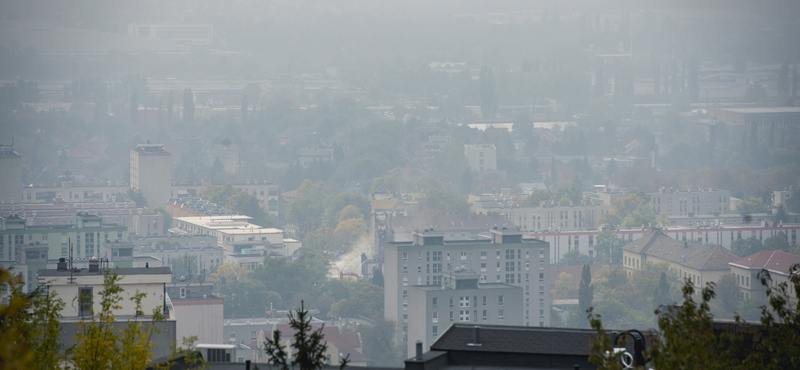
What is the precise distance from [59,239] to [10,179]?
16969 mm

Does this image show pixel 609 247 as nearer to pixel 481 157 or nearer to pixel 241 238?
pixel 241 238

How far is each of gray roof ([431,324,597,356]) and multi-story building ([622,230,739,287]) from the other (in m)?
31.3

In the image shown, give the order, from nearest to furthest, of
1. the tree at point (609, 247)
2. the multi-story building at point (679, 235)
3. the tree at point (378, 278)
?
the tree at point (378, 278) < the tree at point (609, 247) < the multi-story building at point (679, 235)

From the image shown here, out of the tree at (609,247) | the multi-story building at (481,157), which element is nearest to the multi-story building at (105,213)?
the tree at (609,247)

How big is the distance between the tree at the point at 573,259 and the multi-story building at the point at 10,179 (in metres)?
25.8

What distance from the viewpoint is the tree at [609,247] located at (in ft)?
140

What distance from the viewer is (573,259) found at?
41688 millimetres

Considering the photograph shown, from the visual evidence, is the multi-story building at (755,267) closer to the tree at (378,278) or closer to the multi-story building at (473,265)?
the multi-story building at (473,265)

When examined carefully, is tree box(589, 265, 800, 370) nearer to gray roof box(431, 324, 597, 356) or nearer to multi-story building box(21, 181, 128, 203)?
gray roof box(431, 324, 597, 356)

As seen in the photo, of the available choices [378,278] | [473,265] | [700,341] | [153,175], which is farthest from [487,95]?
[700,341]

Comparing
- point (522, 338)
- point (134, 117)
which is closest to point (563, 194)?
point (134, 117)

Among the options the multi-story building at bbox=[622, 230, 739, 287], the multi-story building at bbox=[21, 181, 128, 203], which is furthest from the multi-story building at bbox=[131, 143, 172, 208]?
the multi-story building at bbox=[622, 230, 739, 287]

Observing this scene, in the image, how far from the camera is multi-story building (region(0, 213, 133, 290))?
36.2m

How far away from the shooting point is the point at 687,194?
54344 mm
